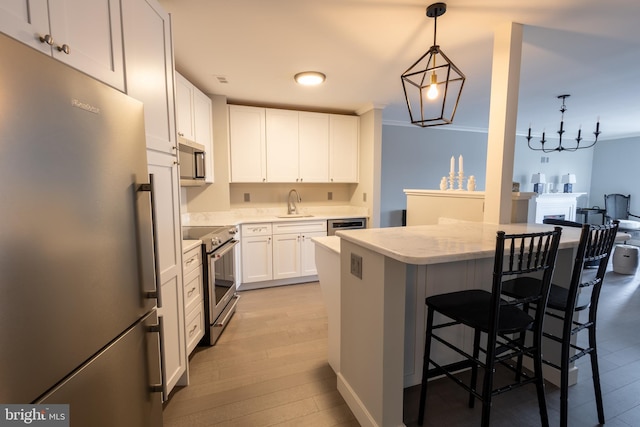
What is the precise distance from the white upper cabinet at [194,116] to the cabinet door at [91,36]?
46.6 inches

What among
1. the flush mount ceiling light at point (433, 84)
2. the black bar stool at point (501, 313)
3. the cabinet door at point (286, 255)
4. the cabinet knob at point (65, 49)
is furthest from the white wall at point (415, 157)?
the cabinet knob at point (65, 49)

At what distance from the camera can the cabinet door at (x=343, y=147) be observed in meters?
4.42

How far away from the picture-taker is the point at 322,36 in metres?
2.29

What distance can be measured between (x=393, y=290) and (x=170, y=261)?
4.36 feet

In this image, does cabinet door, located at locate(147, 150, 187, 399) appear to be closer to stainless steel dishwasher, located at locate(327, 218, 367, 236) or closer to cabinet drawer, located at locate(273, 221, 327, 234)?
cabinet drawer, located at locate(273, 221, 327, 234)

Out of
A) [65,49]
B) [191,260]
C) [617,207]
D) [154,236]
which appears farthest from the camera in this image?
[617,207]

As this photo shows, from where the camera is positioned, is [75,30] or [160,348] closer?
[75,30]

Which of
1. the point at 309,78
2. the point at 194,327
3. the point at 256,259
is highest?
the point at 309,78

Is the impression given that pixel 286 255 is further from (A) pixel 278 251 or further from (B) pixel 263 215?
(B) pixel 263 215

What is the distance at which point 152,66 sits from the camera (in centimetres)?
164

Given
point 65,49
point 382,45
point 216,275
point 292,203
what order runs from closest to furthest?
point 65,49
point 382,45
point 216,275
point 292,203

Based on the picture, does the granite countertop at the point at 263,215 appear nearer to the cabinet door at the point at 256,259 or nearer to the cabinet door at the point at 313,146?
the cabinet door at the point at 256,259

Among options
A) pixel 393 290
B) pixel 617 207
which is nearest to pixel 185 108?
pixel 393 290

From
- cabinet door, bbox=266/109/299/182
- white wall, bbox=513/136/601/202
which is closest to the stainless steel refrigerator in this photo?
cabinet door, bbox=266/109/299/182
